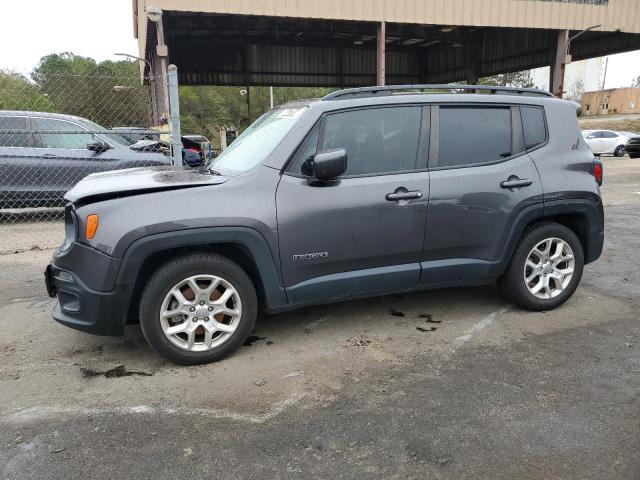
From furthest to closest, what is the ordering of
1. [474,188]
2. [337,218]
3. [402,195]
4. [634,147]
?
[634,147], [474,188], [402,195], [337,218]

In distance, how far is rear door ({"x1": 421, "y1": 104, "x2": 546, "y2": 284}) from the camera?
13.1ft

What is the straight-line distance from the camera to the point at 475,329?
4152 millimetres

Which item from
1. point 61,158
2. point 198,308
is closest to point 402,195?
point 198,308

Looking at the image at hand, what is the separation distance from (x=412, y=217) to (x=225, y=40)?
23.1m

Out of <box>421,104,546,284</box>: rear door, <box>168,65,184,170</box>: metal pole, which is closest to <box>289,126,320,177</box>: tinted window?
<box>421,104,546,284</box>: rear door

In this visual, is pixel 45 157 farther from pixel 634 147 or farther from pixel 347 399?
pixel 634 147

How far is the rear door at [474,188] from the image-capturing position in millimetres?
3984

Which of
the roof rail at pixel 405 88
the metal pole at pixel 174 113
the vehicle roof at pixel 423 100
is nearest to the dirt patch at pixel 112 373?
the vehicle roof at pixel 423 100

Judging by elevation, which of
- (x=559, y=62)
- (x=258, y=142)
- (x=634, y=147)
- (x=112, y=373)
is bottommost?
(x=112, y=373)

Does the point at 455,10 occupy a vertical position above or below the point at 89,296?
above

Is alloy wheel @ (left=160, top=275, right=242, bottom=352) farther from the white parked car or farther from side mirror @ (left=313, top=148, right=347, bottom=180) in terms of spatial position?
the white parked car

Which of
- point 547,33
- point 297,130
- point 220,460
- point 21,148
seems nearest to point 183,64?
point 547,33

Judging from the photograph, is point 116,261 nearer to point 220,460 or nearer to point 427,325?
point 220,460

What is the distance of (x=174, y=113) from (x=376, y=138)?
357 cm
